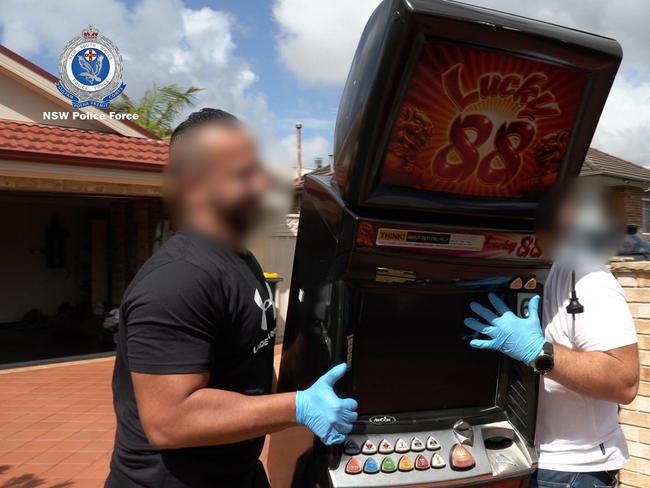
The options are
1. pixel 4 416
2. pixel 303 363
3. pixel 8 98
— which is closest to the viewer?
pixel 303 363

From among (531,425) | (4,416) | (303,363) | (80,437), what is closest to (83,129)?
(4,416)

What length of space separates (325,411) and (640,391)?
2.14 m

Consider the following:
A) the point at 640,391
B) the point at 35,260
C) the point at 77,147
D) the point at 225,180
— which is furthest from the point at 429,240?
the point at 35,260

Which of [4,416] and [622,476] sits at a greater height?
[622,476]

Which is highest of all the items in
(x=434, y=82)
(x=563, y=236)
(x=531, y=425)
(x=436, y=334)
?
(x=434, y=82)

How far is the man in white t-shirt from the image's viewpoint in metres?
1.60

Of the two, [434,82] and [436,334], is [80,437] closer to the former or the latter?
[436,334]

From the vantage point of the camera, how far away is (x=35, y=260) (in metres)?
10.3

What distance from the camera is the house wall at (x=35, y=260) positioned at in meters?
10.0

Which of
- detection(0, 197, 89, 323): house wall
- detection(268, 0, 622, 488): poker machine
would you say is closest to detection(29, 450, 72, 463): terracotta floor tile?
detection(268, 0, 622, 488): poker machine

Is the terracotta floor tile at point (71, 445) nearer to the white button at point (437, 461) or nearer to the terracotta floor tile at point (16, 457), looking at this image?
the terracotta floor tile at point (16, 457)

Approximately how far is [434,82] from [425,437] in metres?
1.14

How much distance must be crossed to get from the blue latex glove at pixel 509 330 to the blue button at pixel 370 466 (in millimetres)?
498

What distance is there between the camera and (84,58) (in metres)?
8.12
